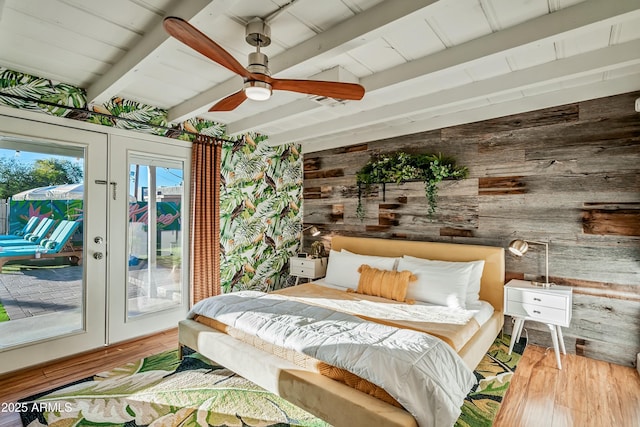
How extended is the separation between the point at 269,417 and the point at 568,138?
136 inches

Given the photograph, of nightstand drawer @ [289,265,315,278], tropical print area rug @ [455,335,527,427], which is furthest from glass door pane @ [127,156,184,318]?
tropical print area rug @ [455,335,527,427]

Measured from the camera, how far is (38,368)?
276 centimetres

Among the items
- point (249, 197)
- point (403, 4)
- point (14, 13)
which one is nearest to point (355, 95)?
point (403, 4)

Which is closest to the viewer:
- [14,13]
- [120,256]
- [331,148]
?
[14,13]

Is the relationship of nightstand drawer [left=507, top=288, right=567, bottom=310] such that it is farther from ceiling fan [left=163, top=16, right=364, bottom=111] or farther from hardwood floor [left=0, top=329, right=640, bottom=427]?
ceiling fan [left=163, top=16, right=364, bottom=111]

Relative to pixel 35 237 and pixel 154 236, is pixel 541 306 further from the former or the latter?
pixel 35 237

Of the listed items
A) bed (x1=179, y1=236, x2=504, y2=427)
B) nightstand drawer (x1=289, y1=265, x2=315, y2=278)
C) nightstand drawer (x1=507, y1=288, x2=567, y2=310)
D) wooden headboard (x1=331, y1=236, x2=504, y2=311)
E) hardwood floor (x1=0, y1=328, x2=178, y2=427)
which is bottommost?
hardwood floor (x1=0, y1=328, x2=178, y2=427)

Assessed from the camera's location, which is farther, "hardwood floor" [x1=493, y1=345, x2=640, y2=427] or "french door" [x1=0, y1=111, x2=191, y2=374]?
"french door" [x1=0, y1=111, x2=191, y2=374]

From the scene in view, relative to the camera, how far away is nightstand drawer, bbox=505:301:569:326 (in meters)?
2.70

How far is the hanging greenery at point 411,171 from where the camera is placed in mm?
3642

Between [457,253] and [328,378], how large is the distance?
7.12 ft

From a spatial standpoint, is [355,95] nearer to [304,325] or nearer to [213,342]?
[304,325]

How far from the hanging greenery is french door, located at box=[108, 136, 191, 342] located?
227 cm

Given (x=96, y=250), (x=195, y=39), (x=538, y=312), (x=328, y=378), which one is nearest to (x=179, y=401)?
(x=328, y=378)
